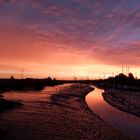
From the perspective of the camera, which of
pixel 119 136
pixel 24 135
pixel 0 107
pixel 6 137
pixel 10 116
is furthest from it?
pixel 0 107

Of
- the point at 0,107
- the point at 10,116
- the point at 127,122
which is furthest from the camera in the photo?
the point at 0,107

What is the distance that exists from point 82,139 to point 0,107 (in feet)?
45.5

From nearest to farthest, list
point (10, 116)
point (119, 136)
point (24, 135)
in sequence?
point (24, 135) < point (119, 136) < point (10, 116)

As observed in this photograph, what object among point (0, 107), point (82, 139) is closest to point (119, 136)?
point (82, 139)

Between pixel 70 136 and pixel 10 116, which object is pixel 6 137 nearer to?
pixel 70 136

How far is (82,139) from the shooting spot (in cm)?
1650

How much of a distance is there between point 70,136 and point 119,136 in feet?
11.3

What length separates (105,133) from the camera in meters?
18.8

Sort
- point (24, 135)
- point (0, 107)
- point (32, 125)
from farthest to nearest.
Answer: point (0, 107)
point (32, 125)
point (24, 135)

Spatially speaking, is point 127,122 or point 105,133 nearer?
point 105,133

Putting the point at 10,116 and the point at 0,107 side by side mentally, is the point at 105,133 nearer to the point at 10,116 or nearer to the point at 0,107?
the point at 10,116

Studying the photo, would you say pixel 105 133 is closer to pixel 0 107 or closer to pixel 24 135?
pixel 24 135

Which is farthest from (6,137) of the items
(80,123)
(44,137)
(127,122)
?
(127,122)

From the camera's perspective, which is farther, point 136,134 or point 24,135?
point 136,134
